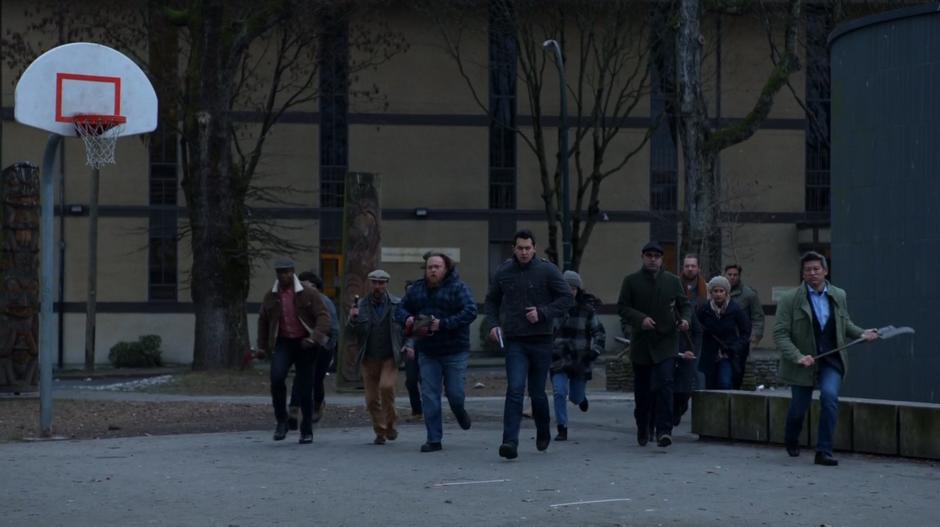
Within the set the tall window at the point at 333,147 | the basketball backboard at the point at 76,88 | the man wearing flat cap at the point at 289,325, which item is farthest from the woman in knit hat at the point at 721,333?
the tall window at the point at 333,147

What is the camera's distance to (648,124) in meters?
41.0

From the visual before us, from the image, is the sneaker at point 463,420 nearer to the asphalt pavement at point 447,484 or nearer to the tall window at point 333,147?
the asphalt pavement at point 447,484

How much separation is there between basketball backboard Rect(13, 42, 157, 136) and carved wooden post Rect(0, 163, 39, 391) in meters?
5.68

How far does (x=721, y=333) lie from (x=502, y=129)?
26.1m

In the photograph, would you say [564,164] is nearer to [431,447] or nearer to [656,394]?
[656,394]

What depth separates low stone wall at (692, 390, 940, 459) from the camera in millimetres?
12578

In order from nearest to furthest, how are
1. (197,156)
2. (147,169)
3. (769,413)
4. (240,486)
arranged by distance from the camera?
(240,486), (769,413), (197,156), (147,169)

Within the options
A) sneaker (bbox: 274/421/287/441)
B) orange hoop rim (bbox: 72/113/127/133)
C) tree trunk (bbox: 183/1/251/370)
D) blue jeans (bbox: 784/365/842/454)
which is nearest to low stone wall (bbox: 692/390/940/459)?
blue jeans (bbox: 784/365/842/454)

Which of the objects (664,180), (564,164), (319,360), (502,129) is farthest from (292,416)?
(664,180)

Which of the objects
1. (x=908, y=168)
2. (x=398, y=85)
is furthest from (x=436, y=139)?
(x=908, y=168)

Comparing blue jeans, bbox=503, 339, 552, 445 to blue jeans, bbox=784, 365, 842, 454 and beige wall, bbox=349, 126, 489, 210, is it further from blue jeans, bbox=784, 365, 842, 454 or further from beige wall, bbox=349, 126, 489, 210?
beige wall, bbox=349, 126, 489, 210

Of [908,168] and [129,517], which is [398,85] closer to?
[908,168]

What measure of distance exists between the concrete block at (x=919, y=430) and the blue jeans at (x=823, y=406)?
1.82 ft

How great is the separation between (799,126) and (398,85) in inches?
434
